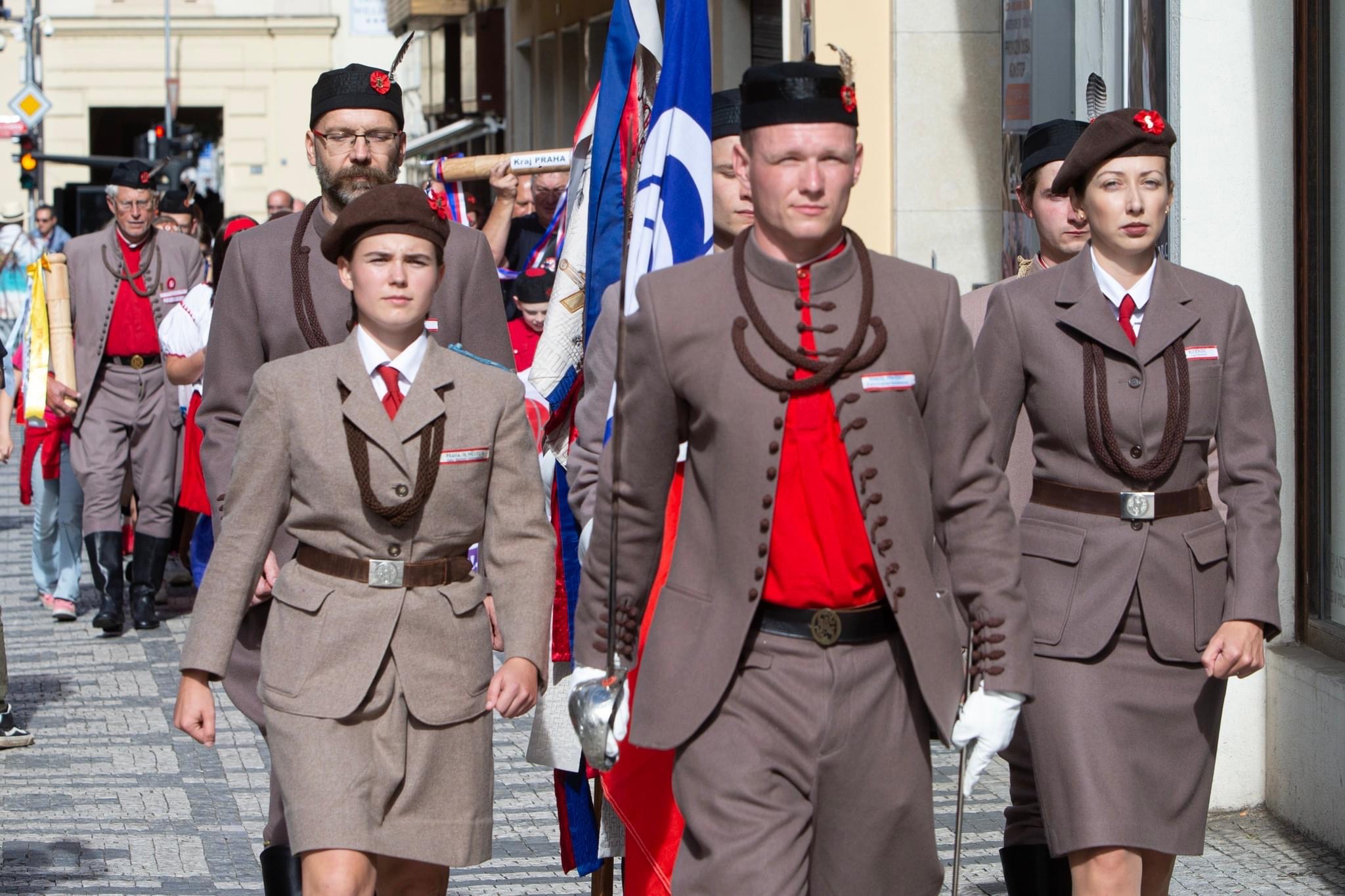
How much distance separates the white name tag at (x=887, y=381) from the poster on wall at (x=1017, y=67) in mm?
5911

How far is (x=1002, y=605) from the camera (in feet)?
13.3

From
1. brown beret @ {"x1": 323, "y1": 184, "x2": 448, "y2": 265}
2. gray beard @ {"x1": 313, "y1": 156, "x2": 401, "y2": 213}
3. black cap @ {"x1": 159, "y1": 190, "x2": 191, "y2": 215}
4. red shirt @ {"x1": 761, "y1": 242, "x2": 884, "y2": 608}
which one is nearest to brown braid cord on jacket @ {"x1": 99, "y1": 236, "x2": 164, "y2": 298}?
black cap @ {"x1": 159, "y1": 190, "x2": 191, "y2": 215}

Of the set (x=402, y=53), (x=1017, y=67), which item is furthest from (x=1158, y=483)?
(x=1017, y=67)

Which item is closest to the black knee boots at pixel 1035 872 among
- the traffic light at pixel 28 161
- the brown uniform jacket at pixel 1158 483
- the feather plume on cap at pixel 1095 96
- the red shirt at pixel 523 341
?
the brown uniform jacket at pixel 1158 483

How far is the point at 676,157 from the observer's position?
5328mm

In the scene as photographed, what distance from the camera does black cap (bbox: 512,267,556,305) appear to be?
8.41 m

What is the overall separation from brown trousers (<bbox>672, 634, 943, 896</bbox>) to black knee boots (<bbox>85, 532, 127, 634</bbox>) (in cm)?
800

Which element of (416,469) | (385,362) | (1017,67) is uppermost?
(1017,67)

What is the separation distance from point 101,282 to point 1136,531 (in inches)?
308

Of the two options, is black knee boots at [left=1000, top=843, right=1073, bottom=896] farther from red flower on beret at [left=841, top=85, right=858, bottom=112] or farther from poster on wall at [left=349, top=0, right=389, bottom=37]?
poster on wall at [left=349, top=0, right=389, bottom=37]

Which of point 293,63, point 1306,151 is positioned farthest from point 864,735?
point 293,63

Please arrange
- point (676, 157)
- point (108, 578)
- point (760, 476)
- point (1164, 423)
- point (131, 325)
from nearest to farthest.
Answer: point (760, 476) → point (1164, 423) → point (676, 157) → point (131, 325) → point (108, 578)

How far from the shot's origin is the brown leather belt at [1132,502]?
504 cm

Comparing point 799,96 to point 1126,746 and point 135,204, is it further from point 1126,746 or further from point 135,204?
point 135,204
